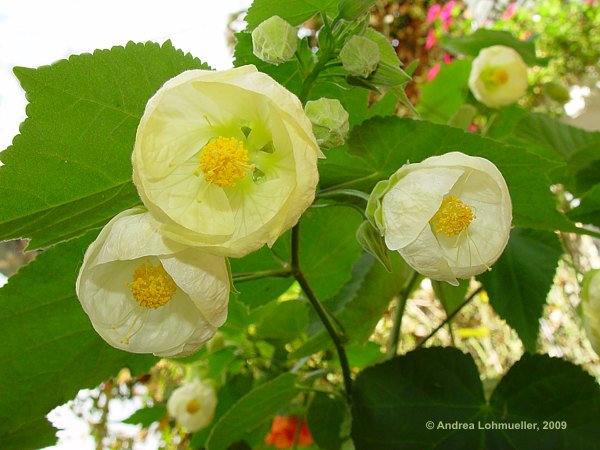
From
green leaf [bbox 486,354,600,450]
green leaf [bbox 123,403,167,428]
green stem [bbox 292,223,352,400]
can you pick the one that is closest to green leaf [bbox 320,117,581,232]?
green stem [bbox 292,223,352,400]

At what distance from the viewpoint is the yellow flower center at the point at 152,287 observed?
16.0 inches

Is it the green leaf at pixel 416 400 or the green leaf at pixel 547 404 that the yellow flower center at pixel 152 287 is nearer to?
the green leaf at pixel 416 400

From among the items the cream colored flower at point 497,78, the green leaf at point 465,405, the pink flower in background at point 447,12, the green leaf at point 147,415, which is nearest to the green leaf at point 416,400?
the green leaf at point 465,405

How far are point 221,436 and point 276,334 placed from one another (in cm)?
28

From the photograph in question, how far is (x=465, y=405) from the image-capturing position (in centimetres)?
63

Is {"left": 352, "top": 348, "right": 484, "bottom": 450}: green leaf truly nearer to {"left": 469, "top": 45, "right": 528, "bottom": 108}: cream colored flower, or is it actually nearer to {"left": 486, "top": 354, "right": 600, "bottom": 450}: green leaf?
{"left": 486, "top": 354, "right": 600, "bottom": 450}: green leaf

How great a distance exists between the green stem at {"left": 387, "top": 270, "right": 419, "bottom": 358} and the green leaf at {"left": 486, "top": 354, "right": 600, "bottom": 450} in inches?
6.1

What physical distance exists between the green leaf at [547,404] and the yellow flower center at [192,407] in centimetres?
46

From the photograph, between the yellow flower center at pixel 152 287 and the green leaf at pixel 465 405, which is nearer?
the yellow flower center at pixel 152 287

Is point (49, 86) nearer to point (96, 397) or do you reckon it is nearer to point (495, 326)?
point (96, 397)

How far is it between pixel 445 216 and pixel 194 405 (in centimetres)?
61

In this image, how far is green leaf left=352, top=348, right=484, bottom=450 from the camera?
1.93 feet

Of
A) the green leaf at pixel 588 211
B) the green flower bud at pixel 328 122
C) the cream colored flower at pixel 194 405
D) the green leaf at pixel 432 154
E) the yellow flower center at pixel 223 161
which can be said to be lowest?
the cream colored flower at pixel 194 405

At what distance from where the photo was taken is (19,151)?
425 mm
